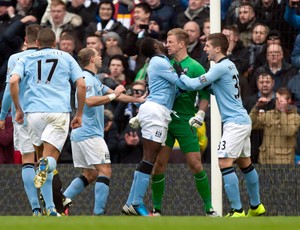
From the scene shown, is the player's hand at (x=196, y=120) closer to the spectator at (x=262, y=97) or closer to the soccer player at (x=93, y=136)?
the soccer player at (x=93, y=136)

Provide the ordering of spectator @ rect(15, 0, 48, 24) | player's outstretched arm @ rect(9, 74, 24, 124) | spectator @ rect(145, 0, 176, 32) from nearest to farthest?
player's outstretched arm @ rect(9, 74, 24, 124) < spectator @ rect(145, 0, 176, 32) < spectator @ rect(15, 0, 48, 24)

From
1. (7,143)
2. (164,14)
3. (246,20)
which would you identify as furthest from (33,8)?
(246,20)

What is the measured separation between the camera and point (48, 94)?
44.3 ft

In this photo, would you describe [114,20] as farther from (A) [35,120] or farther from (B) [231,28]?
(A) [35,120]

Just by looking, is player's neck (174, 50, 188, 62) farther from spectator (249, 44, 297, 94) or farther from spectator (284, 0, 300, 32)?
spectator (284, 0, 300, 32)

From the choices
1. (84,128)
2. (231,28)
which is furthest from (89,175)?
(231,28)

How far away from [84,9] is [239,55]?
3.30 metres

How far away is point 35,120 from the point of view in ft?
44.5

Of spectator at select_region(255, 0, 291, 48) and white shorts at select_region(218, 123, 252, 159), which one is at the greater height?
spectator at select_region(255, 0, 291, 48)

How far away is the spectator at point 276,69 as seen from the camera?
16375 millimetres

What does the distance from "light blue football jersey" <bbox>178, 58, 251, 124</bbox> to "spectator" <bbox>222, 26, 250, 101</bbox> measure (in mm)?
2586

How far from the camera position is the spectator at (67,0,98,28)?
19.0 meters

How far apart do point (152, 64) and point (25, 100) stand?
5.24 ft

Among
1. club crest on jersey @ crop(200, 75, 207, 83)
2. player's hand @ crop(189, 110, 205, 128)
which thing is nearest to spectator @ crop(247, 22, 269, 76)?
player's hand @ crop(189, 110, 205, 128)
